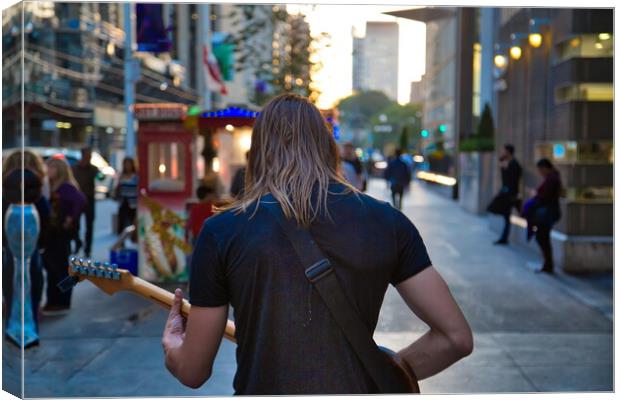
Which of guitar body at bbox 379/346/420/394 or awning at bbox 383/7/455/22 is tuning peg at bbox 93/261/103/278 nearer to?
guitar body at bbox 379/346/420/394

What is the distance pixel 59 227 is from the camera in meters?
8.73

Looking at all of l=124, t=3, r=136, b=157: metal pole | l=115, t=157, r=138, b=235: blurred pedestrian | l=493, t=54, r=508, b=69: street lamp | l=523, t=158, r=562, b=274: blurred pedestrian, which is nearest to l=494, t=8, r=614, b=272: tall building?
l=523, t=158, r=562, b=274: blurred pedestrian

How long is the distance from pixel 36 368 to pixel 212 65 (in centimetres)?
1299

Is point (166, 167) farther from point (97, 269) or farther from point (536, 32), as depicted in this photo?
point (97, 269)

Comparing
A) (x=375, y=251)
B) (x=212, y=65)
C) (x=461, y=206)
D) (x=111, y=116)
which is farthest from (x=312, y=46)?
(x=111, y=116)

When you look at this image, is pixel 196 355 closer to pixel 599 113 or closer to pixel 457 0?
pixel 457 0

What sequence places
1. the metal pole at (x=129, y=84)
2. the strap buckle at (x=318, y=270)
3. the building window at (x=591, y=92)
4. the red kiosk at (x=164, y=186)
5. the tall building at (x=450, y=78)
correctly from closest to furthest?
the strap buckle at (x=318, y=270), the red kiosk at (x=164, y=186), the building window at (x=591, y=92), the metal pole at (x=129, y=84), the tall building at (x=450, y=78)

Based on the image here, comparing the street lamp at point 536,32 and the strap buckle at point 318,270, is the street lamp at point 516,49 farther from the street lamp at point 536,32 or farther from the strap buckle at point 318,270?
the strap buckle at point 318,270

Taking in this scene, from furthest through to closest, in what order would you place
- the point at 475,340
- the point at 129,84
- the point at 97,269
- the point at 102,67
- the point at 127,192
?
the point at 102,67, the point at 129,84, the point at 127,192, the point at 475,340, the point at 97,269

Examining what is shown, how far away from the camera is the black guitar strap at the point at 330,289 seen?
2.17 m

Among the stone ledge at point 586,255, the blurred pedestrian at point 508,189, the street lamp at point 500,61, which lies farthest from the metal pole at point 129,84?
the stone ledge at point 586,255

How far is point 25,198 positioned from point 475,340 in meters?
3.74

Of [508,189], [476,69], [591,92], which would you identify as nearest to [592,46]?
[591,92]

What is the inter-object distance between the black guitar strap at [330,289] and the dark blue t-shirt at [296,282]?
2 cm
